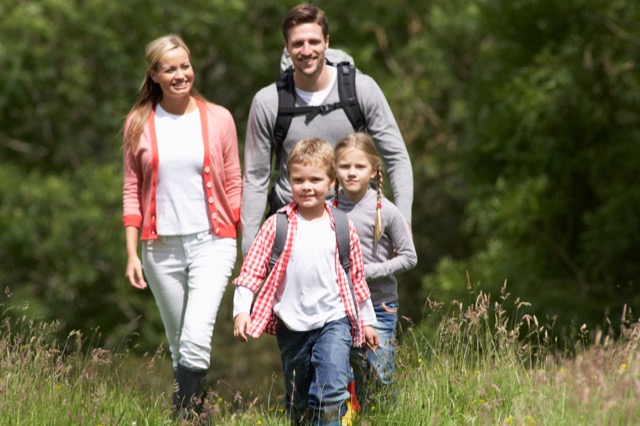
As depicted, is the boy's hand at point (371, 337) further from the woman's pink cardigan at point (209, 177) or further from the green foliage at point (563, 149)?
the green foliage at point (563, 149)

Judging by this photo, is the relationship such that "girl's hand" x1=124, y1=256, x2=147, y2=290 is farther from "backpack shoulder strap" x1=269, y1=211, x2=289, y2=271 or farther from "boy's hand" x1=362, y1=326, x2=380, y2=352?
"boy's hand" x1=362, y1=326, x2=380, y2=352

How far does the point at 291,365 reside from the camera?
5070 millimetres

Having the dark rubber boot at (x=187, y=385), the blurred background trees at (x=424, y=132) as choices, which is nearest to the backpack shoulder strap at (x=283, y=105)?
the dark rubber boot at (x=187, y=385)

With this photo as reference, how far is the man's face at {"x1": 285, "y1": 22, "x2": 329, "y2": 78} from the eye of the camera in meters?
5.31

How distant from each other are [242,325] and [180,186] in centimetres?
100

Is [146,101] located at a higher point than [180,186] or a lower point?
higher

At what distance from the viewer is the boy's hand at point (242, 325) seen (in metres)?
4.80

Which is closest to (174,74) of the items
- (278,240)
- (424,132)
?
(278,240)

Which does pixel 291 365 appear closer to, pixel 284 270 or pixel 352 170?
pixel 284 270

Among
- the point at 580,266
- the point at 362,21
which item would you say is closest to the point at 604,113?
the point at 580,266

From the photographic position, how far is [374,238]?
5.29 m

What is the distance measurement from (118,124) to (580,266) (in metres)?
7.97

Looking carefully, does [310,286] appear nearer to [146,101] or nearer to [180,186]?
[180,186]

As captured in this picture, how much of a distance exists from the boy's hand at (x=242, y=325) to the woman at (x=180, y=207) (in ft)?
1.98
